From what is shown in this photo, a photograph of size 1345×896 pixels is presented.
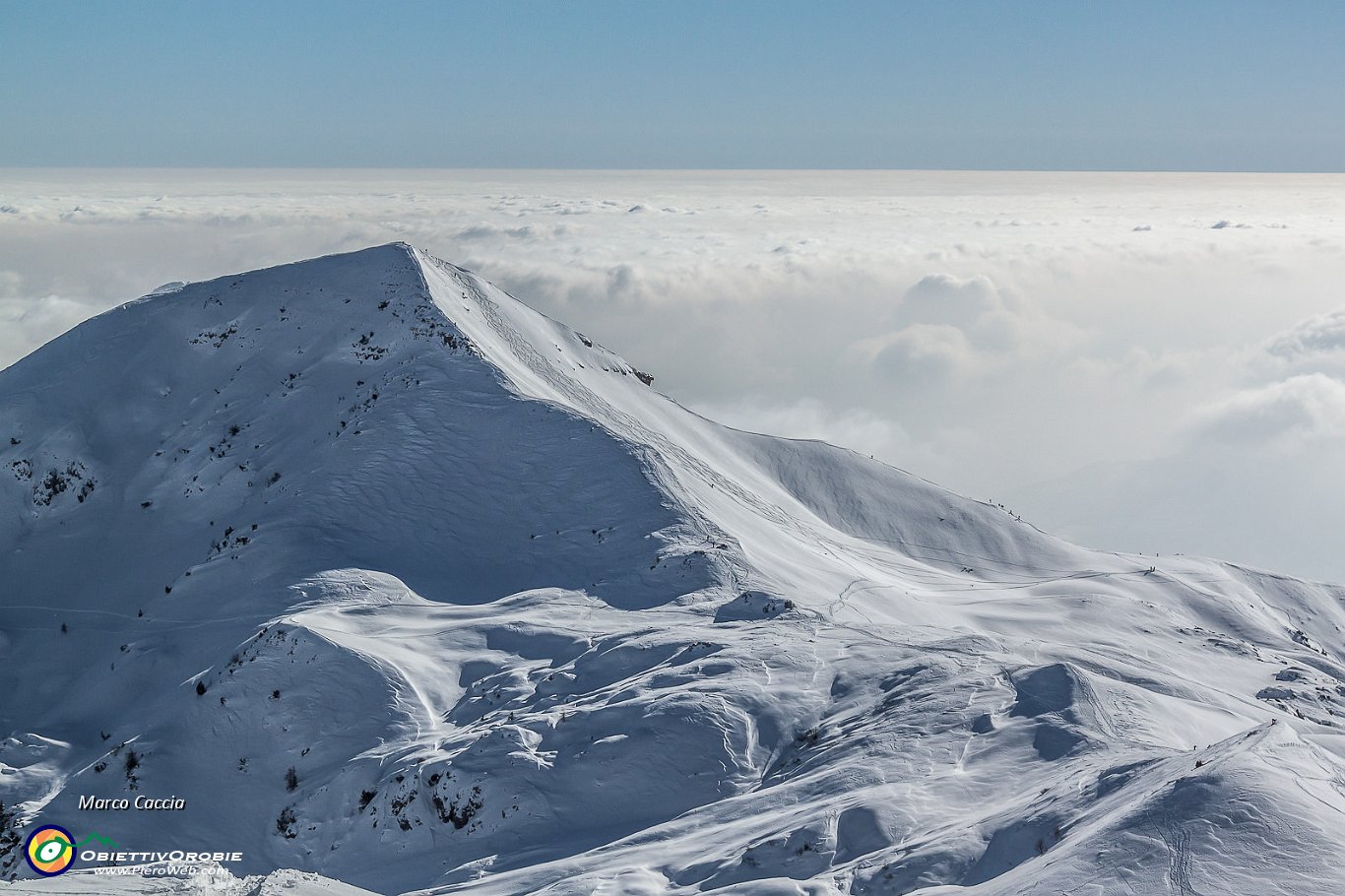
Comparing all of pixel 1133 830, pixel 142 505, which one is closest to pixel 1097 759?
pixel 1133 830

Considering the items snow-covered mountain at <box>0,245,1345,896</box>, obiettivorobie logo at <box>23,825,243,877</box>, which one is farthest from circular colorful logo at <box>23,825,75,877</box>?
snow-covered mountain at <box>0,245,1345,896</box>

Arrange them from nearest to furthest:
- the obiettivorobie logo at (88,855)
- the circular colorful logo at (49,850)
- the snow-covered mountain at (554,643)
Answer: the snow-covered mountain at (554,643) < the circular colorful logo at (49,850) < the obiettivorobie logo at (88,855)

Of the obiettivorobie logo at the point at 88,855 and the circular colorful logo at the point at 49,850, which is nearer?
the circular colorful logo at the point at 49,850

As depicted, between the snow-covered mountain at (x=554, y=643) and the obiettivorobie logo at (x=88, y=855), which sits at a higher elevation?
the snow-covered mountain at (x=554, y=643)

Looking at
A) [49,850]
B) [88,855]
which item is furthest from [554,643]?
[49,850]

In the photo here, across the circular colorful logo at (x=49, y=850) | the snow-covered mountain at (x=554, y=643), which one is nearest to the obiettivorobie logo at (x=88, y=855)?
the circular colorful logo at (x=49, y=850)

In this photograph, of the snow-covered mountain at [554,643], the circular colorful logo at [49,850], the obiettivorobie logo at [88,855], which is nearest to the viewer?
the snow-covered mountain at [554,643]

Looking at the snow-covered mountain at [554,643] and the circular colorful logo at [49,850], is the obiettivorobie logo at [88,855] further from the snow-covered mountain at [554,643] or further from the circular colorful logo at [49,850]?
the snow-covered mountain at [554,643]
